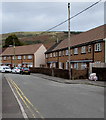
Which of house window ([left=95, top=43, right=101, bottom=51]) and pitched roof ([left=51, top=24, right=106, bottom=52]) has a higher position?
pitched roof ([left=51, top=24, right=106, bottom=52])

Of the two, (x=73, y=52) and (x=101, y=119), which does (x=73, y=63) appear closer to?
(x=73, y=52)

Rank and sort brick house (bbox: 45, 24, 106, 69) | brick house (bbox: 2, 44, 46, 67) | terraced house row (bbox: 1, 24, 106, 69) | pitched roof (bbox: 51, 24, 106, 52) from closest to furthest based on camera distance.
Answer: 1. brick house (bbox: 45, 24, 106, 69)
2. terraced house row (bbox: 1, 24, 106, 69)
3. pitched roof (bbox: 51, 24, 106, 52)
4. brick house (bbox: 2, 44, 46, 67)

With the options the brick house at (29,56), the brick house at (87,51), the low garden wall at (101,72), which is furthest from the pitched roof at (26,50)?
the low garden wall at (101,72)

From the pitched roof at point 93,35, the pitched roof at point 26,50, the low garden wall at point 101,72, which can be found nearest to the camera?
the low garden wall at point 101,72

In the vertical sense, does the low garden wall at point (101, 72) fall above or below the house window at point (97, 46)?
below

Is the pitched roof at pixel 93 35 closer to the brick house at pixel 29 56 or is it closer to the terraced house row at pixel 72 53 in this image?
the terraced house row at pixel 72 53

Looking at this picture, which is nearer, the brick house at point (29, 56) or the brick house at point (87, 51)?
the brick house at point (87, 51)

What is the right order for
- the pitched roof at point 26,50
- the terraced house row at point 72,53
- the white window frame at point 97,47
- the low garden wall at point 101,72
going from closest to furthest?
the low garden wall at point 101,72
the white window frame at point 97,47
the terraced house row at point 72,53
the pitched roof at point 26,50

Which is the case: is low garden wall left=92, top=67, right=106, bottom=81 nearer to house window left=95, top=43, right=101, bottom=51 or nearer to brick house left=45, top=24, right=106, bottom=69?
brick house left=45, top=24, right=106, bottom=69

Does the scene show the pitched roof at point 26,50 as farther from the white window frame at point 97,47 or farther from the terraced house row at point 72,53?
the white window frame at point 97,47

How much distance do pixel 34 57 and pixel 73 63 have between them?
2652 centimetres

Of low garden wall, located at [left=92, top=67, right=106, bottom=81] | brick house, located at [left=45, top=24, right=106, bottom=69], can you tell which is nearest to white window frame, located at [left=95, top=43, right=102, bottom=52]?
brick house, located at [left=45, top=24, right=106, bottom=69]

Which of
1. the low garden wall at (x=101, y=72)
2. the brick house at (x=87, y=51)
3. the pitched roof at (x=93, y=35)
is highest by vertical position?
the pitched roof at (x=93, y=35)

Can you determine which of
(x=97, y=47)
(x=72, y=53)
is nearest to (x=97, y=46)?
(x=97, y=47)
